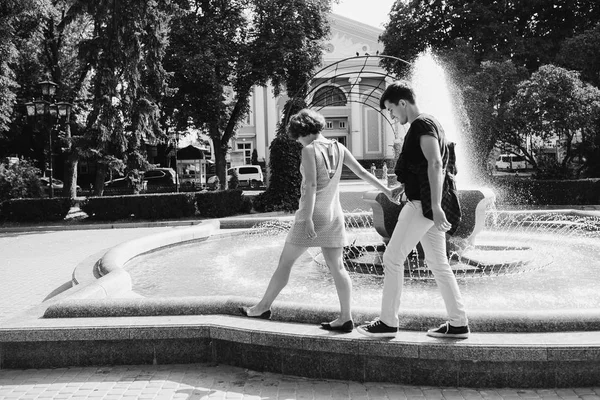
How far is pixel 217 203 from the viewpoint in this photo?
21.1 meters

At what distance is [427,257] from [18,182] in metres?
21.6

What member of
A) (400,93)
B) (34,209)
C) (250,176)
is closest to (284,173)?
(34,209)

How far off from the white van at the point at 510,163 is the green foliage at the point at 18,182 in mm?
43028

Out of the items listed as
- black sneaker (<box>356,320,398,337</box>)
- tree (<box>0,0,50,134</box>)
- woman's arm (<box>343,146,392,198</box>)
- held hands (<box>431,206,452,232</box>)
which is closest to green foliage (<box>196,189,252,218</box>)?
tree (<box>0,0,50,134</box>)

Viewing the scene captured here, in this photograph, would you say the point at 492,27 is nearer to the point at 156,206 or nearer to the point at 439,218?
the point at 156,206

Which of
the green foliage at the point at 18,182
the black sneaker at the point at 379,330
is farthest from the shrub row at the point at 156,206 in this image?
the black sneaker at the point at 379,330

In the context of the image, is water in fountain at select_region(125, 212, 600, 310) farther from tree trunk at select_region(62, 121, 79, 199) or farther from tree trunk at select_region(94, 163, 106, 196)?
tree trunk at select_region(62, 121, 79, 199)

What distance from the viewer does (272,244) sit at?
10.8 metres

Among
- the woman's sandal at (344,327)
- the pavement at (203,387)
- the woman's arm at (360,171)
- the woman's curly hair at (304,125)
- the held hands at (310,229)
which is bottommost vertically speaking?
the pavement at (203,387)

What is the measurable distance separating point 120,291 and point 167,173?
3288 centimetres

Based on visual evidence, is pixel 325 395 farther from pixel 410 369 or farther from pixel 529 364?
pixel 529 364

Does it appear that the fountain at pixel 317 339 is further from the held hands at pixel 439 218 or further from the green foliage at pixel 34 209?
the green foliage at pixel 34 209

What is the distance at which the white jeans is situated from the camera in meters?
3.96

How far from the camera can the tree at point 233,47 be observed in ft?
79.8
